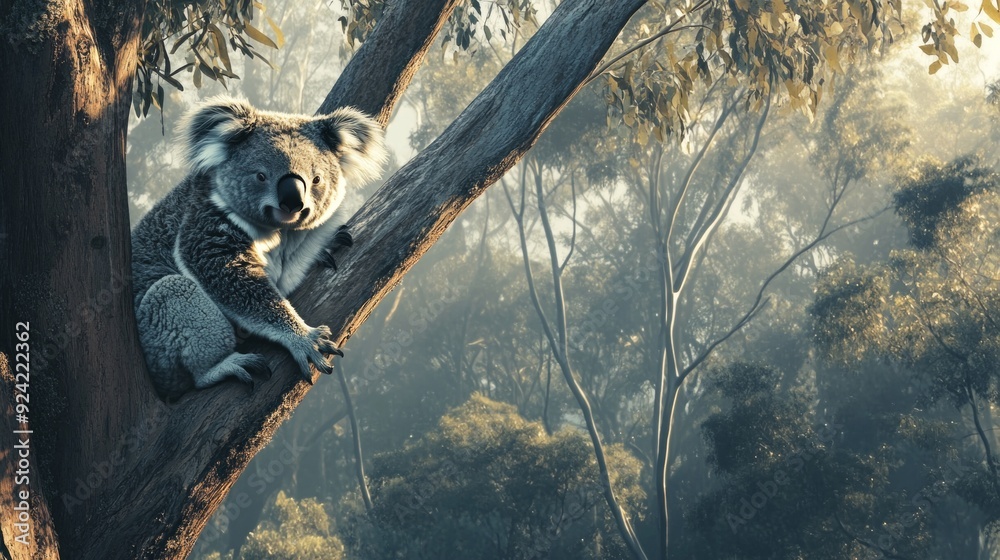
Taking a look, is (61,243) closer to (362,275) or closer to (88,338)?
(88,338)

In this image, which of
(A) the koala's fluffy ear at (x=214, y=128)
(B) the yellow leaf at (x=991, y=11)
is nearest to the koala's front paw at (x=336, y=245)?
(A) the koala's fluffy ear at (x=214, y=128)

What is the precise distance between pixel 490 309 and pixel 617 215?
18.4 ft

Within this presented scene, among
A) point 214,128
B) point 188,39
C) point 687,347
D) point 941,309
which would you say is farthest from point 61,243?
point 687,347

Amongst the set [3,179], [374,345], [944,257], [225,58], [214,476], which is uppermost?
[374,345]

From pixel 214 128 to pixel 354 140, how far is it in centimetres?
48

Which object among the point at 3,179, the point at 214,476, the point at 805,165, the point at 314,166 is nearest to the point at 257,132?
the point at 314,166

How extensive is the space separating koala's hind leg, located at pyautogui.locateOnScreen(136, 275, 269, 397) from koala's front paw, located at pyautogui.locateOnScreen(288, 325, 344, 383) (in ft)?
0.62

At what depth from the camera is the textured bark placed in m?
1.86

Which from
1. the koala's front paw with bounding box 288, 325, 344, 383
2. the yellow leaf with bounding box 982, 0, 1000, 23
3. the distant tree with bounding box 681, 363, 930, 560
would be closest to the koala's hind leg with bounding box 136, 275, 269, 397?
the koala's front paw with bounding box 288, 325, 344, 383

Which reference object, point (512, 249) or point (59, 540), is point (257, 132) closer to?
point (59, 540)

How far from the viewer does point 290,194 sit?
7.89ft

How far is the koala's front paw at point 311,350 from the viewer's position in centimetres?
216

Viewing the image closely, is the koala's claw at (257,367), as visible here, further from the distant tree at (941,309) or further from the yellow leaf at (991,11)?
the distant tree at (941,309)

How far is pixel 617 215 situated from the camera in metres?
26.9
